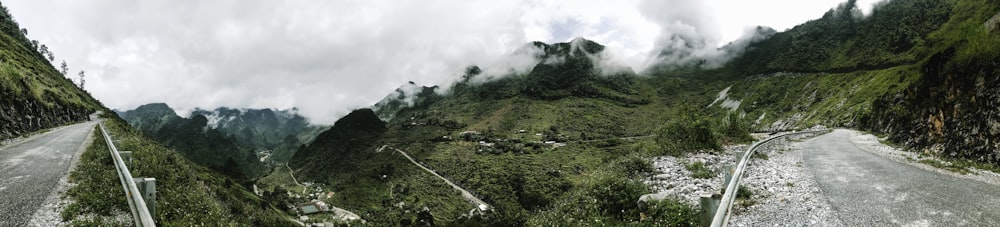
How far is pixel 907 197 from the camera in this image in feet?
29.2

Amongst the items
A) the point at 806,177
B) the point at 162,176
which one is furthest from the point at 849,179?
the point at 162,176

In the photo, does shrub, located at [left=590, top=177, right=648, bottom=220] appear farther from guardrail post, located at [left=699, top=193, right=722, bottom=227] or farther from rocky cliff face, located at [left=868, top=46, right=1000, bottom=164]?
rocky cliff face, located at [left=868, top=46, right=1000, bottom=164]

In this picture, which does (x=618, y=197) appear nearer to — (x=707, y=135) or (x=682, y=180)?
(x=682, y=180)

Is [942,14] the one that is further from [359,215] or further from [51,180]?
[51,180]

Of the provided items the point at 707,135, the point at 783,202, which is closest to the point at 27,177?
the point at 783,202

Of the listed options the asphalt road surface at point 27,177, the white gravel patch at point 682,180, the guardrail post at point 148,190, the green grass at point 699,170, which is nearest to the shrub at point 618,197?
the white gravel patch at point 682,180

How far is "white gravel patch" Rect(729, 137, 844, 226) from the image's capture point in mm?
7891

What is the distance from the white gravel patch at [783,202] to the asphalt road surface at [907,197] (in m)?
0.25

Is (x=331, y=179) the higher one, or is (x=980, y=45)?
(x=980, y=45)

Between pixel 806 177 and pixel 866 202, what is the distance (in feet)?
12.7

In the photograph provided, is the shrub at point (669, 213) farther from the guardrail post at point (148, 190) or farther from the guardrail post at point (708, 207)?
the guardrail post at point (148, 190)

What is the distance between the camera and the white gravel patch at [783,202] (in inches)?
311

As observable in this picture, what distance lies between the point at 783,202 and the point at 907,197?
243cm

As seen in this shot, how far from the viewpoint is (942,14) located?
149 meters
